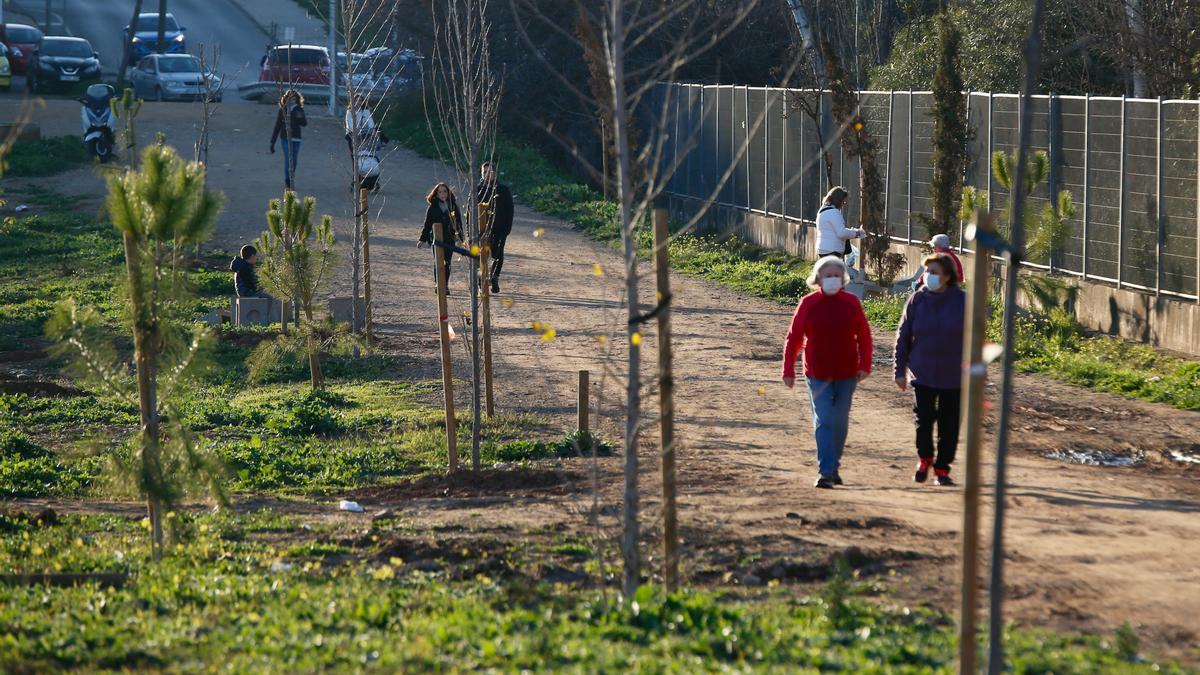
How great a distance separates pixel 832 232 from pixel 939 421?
6.27m

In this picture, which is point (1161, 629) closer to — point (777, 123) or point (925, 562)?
point (925, 562)

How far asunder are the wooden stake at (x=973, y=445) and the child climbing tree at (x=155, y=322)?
469cm

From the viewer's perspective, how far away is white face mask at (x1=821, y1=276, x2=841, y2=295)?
9617 millimetres

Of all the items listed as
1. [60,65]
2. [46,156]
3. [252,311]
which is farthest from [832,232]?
[60,65]

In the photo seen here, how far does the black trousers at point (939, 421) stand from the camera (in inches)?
382

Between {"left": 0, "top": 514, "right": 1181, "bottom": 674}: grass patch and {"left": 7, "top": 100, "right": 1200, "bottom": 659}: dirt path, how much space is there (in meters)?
0.66

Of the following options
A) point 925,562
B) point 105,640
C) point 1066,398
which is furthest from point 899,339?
point 105,640

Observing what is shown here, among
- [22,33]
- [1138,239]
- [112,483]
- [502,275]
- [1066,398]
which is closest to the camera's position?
[112,483]

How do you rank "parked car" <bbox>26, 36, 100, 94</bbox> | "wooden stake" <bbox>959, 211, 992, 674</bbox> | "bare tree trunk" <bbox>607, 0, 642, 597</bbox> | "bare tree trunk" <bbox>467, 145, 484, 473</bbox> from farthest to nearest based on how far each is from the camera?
"parked car" <bbox>26, 36, 100, 94</bbox> → "bare tree trunk" <bbox>467, 145, 484, 473</bbox> → "bare tree trunk" <bbox>607, 0, 642, 597</bbox> → "wooden stake" <bbox>959, 211, 992, 674</bbox>

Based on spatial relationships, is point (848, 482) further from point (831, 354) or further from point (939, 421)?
point (831, 354)

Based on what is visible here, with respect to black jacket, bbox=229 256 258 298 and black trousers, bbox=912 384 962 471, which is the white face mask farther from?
black jacket, bbox=229 256 258 298

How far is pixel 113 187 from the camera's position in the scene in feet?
26.2

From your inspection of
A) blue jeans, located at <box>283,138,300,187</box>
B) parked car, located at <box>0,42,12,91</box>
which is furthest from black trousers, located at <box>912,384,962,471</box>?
parked car, located at <box>0,42,12,91</box>

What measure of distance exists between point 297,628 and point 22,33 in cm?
4554
